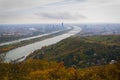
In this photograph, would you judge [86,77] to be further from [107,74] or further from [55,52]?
[55,52]

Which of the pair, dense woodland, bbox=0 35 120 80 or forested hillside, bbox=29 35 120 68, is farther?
forested hillside, bbox=29 35 120 68

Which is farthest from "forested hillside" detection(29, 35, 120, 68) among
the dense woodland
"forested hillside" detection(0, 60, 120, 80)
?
"forested hillside" detection(0, 60, 120, 80)

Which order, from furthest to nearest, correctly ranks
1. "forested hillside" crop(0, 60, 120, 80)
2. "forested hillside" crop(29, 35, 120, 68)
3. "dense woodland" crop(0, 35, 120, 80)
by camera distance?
"forested hillside" crop(29, 35, 120, 68)
"dense woodland" crop(0, 35, 120, 80)
"forested hillside" crop(0, 60, 120, 80)

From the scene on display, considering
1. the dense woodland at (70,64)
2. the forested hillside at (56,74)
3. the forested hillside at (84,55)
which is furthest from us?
the forested hillside at (84,55)

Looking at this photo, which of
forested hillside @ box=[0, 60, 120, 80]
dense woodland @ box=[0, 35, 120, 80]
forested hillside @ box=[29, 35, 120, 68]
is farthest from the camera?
forested hillside @ box=[29, 35, 120, 68]

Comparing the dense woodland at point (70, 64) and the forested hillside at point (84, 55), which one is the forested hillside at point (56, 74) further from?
the forested hillside at point (84, 55)

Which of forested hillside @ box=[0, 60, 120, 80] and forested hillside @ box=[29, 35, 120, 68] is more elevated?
forested hillside @ box=[0, 60, 120, 80]

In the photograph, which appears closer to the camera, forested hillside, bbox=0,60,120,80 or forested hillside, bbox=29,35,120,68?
forested hillside, bbox=0,60,120,80

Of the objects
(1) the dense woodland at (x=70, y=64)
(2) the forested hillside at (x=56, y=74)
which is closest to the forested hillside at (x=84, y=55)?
(1) the dense woodland at (x=70, y=64)

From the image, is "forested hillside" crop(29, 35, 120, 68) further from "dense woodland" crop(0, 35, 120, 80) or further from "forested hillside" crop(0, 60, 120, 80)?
"forested hillside" crop(0, 60, 120, 80)

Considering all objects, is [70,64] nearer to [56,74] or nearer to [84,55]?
[84,55]

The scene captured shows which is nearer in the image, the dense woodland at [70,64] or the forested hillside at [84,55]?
the dense woodland at [70,64]
